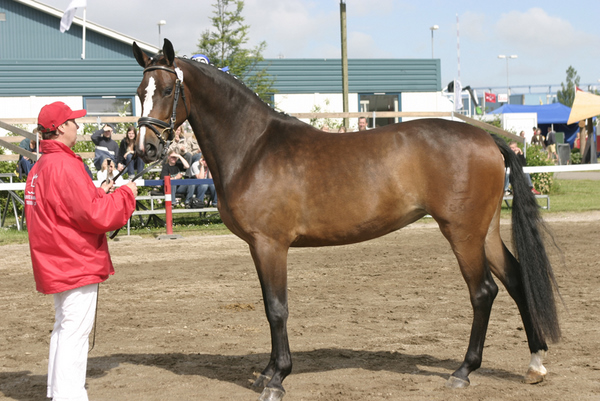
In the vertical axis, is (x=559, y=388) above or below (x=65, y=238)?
below

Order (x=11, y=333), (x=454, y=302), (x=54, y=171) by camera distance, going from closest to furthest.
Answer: (x=54, y=171) < (x=11, y=333) < (x=454, y=302)

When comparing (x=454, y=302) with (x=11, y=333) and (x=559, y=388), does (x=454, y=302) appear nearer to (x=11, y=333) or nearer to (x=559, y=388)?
(x=559, y=388)

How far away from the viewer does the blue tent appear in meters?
32.1

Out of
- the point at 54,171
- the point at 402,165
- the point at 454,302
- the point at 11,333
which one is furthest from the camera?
the point at 454,302

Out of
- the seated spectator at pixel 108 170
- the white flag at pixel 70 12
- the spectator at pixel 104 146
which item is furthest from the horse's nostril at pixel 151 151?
the white flag at pixel 70 12

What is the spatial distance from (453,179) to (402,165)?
0.35 meters

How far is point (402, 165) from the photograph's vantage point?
4.22 meters

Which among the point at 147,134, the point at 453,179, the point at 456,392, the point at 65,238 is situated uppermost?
the point at 147,134

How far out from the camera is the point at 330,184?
4.18 metres

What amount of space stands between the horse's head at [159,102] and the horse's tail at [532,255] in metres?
2.29

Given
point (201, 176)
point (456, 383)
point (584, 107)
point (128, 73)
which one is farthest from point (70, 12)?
point (456, 383)

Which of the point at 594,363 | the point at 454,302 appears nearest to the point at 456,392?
the point at 594,363

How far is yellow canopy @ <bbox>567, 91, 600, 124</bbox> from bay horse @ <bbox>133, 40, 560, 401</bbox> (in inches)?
692

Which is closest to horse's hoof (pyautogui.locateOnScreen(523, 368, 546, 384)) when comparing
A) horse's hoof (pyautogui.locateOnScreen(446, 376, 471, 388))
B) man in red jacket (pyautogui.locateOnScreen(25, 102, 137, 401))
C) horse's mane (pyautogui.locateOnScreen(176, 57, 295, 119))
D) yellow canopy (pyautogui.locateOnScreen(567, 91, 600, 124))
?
horse's hoof (pyautogui.locateOnScreen(446, 376, 471, 388))
